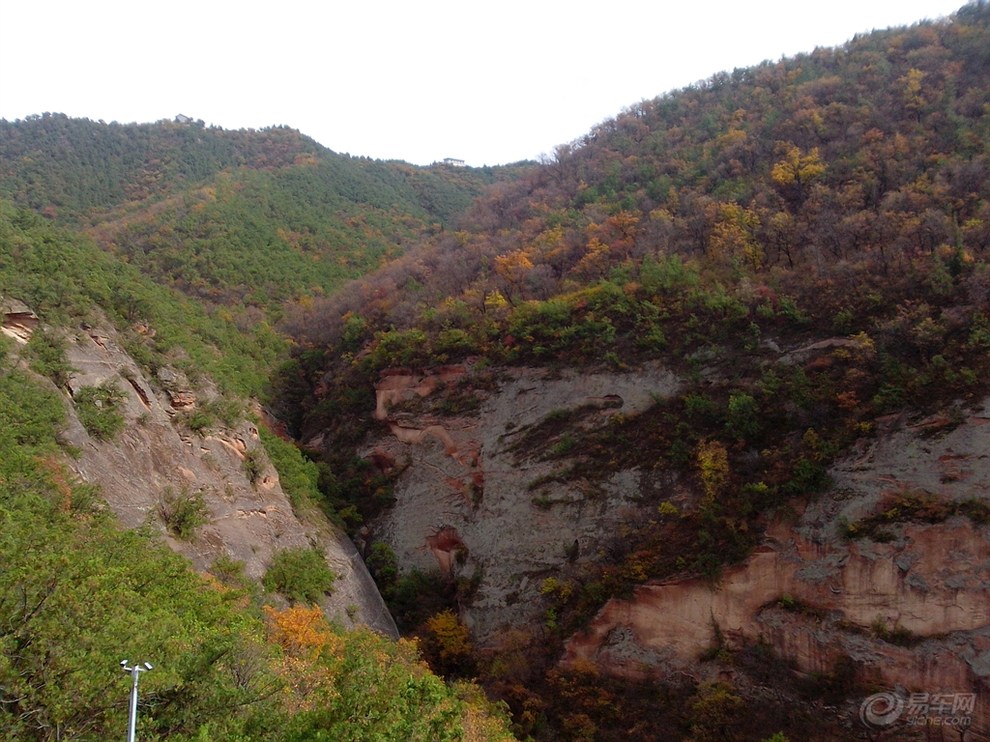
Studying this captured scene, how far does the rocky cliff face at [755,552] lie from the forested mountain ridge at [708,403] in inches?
2.9

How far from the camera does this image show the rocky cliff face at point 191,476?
719 inches

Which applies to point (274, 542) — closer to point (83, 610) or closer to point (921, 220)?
point (83, 610)

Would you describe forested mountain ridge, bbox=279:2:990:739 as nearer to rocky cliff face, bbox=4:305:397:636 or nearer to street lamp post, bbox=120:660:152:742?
rocky cliff face, bbox=4:305:397:636

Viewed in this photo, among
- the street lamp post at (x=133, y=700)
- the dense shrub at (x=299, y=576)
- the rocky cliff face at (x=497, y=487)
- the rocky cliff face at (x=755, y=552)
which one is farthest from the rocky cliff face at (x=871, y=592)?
the street lamp post at (x=133, y=700)

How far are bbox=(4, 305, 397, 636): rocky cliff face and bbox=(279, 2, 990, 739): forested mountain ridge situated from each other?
2.66 m

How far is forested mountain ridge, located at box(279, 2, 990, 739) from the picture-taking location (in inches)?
739

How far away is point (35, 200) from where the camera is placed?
4688 cm

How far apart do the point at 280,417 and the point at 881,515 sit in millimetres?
22869

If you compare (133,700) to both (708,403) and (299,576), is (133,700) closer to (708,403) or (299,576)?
(299,576)

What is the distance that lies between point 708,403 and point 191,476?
15.1 m

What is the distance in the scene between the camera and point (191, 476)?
20.8 m

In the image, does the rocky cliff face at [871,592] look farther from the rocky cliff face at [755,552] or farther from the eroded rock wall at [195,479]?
the eroded rock wall at [195,479]

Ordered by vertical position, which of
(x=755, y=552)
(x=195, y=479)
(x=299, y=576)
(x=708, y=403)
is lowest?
(x=755, y=552)

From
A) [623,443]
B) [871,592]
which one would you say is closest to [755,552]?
[871,592]
